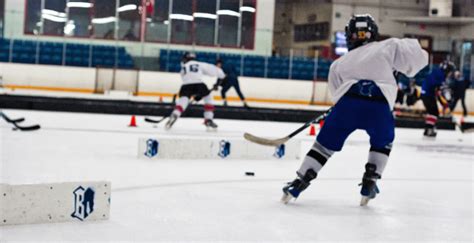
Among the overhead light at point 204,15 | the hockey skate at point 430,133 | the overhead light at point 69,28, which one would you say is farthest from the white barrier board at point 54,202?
the overhead light at point 69,28

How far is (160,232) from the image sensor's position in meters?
2.83

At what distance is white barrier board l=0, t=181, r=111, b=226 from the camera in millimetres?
2760

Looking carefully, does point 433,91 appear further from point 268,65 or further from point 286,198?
point 268,65

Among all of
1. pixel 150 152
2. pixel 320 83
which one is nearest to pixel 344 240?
pixel 150 152

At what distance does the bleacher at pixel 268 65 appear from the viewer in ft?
58.0

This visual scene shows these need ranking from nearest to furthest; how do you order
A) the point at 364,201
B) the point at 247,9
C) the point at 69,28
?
the point at 364,201 < the point at 69,28 < the point at 247,9

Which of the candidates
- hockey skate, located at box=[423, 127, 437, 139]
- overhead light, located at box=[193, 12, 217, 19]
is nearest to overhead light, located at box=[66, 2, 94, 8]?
overhead light, located at box=[193, 12, 217, 19]

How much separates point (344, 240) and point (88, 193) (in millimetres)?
943

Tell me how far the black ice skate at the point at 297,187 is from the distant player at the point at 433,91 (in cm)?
644

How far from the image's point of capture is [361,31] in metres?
3.81

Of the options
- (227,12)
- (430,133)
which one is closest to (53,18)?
(227,12)

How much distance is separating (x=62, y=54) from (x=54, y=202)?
14567 millimetres

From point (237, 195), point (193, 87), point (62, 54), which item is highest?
point (62, 54)

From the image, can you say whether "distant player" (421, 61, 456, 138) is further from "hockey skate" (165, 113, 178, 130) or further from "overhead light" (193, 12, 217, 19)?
"overhead light" (193, 12, 217, 19)
